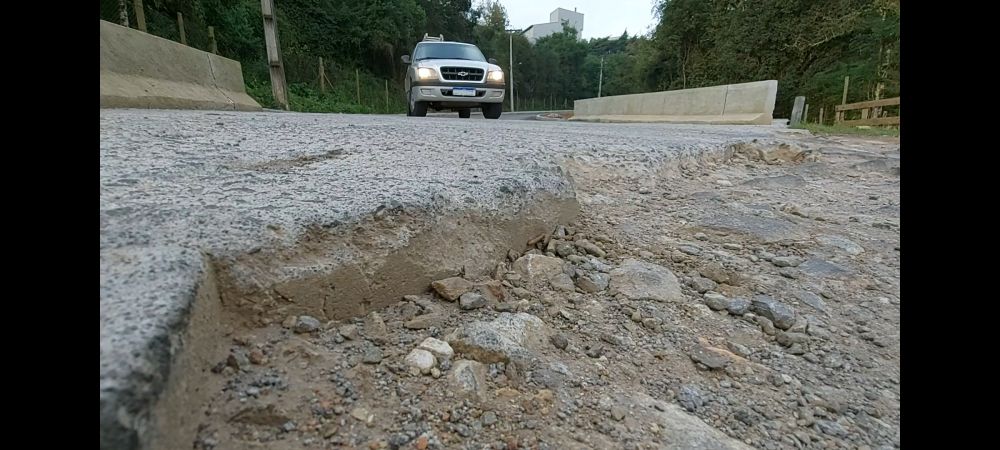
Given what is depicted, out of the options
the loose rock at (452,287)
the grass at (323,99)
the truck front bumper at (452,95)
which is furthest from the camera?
the grass at (323,99)

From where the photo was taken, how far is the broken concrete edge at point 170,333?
59 cm

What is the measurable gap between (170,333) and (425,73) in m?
7.53

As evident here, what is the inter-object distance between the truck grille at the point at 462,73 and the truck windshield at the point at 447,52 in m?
0.51

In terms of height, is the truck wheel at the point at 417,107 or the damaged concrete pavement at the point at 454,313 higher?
the truck wheel at the point at 417,107

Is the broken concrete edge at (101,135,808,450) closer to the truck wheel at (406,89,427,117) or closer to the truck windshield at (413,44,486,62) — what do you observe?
the truck wheel at (406,89,427,117)

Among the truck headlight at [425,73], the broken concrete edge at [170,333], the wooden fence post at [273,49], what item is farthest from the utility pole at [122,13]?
the broken concrete edge at [170,333]

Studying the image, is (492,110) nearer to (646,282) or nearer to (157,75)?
(157,75)

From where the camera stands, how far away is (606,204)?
6.70 feet

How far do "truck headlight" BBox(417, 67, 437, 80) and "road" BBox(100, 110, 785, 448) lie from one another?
5367 millimetres

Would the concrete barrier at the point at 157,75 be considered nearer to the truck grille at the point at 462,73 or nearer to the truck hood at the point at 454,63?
the truck hood at the point at 454,63

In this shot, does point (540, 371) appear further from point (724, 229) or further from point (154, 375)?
point (724, 229)

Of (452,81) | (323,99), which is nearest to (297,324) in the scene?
(452,81)
